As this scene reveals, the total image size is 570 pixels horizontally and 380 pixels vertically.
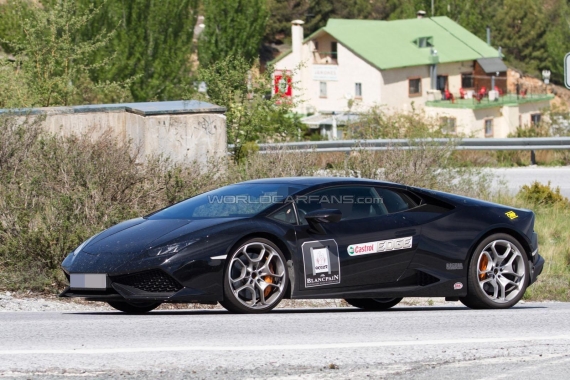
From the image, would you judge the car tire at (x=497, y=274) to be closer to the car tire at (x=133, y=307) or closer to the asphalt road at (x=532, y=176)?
the car tire at (x=133, y=307)

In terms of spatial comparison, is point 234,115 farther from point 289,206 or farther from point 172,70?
point 172,70

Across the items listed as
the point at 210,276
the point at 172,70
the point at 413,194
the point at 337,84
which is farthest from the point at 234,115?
the point at 337,84

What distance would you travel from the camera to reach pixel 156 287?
8.57 metres

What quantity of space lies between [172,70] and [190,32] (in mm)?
4217

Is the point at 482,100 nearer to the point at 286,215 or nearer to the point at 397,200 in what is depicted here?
the point at 397,200

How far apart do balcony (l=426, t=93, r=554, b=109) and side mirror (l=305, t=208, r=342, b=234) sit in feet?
218

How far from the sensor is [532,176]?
937 inches

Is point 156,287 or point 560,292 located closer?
point 156,287

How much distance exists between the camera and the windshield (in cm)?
927

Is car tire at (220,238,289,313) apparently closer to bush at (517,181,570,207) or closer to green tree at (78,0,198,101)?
bush at (517,181,570,207)

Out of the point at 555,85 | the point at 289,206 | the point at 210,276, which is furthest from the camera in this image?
the point at 555,85

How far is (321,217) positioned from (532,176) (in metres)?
15.6

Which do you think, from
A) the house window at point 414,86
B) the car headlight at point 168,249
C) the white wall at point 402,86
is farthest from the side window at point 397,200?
the house window at point 414,86

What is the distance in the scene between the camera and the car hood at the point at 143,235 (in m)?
8.76
